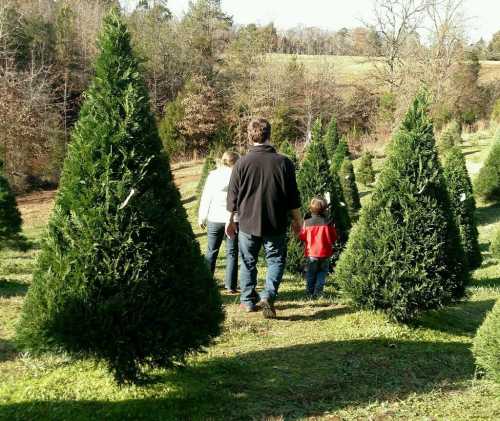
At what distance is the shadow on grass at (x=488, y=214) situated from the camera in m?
19.1

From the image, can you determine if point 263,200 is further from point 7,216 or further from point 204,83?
point 204,83

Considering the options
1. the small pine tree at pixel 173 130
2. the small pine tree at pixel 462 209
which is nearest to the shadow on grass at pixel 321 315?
the small pine tree at pixel 462 209

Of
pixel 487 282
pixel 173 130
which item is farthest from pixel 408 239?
pixel 173 130

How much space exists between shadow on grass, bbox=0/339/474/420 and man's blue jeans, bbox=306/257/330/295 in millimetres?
Result: 2009

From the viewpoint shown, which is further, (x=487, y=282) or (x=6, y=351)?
(x=487, y=282)

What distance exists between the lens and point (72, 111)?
43.7 metres

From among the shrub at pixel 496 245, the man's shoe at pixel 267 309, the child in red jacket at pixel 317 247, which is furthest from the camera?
the shrub at pixel 496 245

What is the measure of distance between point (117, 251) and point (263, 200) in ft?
6.78

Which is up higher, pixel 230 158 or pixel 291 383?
pixel 230 158

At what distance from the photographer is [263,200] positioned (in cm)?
523

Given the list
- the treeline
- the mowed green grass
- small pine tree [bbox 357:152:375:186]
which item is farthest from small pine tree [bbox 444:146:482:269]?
the treeline

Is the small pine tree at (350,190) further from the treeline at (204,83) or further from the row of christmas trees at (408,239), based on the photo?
the treeline at (204,83)

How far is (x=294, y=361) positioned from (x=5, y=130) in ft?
97.7

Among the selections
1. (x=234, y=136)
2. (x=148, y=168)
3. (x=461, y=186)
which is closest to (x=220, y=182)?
(x=148, y=168)
